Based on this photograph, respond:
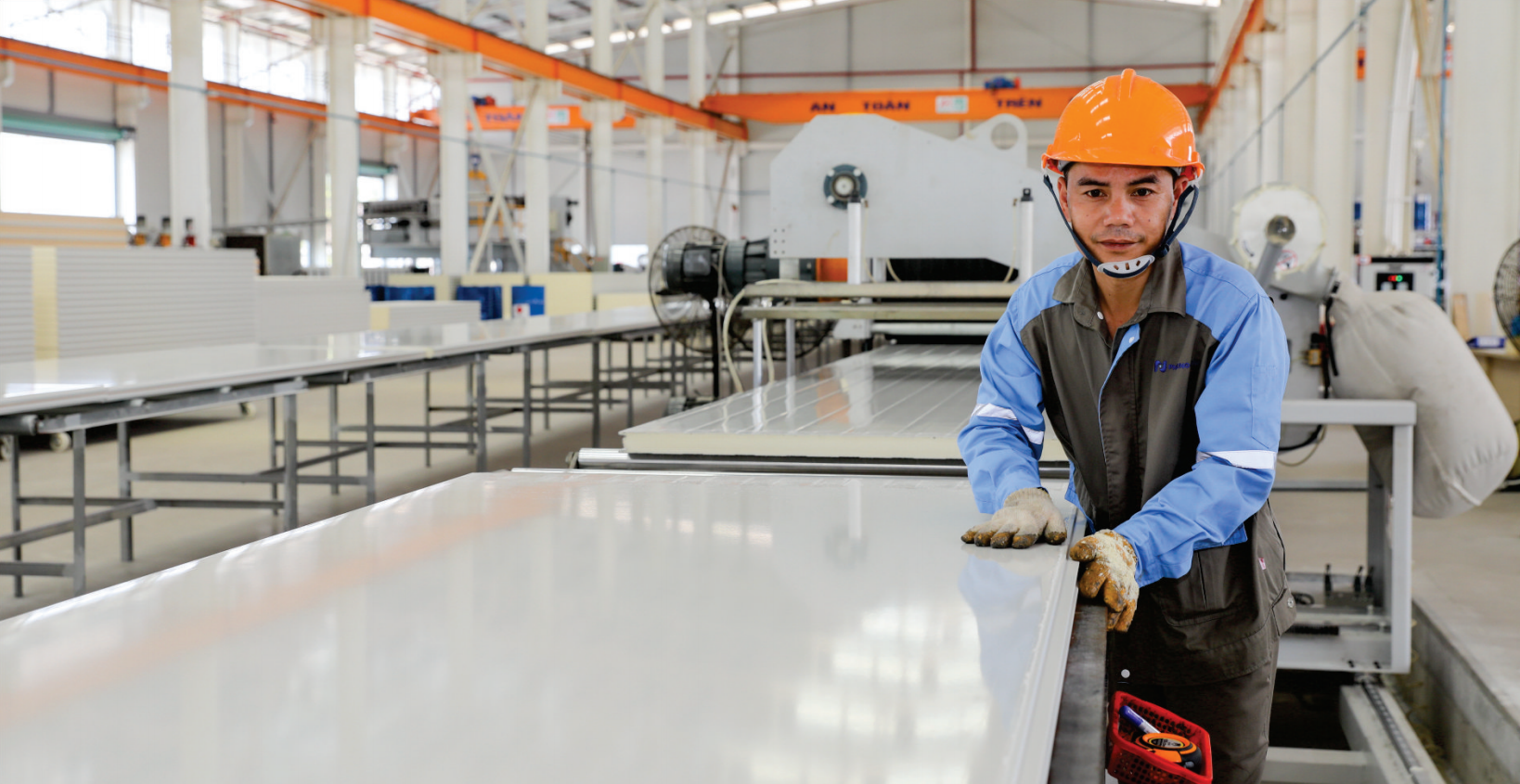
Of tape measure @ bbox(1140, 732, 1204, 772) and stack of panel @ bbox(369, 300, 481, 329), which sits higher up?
stack of panel @ bbox(369, 300, 481, 329)

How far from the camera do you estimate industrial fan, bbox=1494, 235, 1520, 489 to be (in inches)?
164

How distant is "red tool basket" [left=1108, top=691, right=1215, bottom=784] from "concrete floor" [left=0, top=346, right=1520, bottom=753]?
5.06ft

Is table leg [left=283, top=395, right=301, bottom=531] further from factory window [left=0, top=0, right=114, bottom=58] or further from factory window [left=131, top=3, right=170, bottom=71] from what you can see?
factory window [left=131, top=3, right=170, bottom=71]

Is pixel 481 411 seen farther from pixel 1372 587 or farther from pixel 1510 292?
pixel 1510 292

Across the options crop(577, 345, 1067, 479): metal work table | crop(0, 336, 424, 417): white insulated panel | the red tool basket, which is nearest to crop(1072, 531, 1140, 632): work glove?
the red tool basket

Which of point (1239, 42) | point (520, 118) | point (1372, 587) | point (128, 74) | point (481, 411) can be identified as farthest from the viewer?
point (520, 118)

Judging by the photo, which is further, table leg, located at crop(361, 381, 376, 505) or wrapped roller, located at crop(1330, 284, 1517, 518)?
table leg, located at crop(361, 381, 376, 505)

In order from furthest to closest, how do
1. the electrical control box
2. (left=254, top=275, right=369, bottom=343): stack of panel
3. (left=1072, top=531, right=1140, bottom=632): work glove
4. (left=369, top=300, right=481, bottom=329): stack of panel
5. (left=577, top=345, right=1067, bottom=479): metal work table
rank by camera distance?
1. (left=369, top=300, right=481, bottom=329): stack of panel
2. (left=254, top=275, right=369, bottom=343): stack of panel
3. the electrical control box
4. (left=577, top=345, right=1067, bottom=479): metal work table
5. (left=1072, top=531, right=1140, bottom=632): work glove

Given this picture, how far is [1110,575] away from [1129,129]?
0.54 m

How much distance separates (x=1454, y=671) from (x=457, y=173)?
1146 centimetres

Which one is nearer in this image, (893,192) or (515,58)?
(893,192)

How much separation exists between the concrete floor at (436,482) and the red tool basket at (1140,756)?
1.54 meters

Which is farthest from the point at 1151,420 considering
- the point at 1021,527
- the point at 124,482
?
the point at 124,482

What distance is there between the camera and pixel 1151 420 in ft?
4.92
